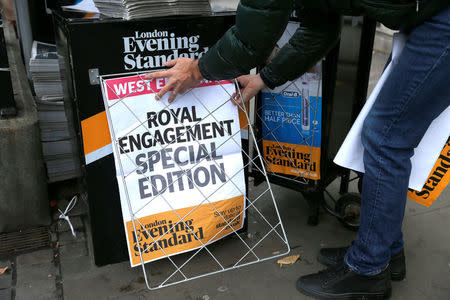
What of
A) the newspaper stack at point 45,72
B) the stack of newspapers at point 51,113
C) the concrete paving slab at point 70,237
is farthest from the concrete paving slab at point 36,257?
the newspaper stack at point 45,72

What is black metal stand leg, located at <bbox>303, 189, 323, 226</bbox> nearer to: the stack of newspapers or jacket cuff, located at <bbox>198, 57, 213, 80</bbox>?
jacket cuff, located at <bbox>198, 57, 213, 80</bbox>

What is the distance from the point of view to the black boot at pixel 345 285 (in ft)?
7.46

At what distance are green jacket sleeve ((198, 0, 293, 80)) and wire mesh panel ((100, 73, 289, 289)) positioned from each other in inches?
12.1

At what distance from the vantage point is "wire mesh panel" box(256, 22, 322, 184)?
8.67 feet

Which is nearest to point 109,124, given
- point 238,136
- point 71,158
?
point 238,136

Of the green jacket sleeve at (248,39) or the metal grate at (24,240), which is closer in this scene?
the green jacket sleeve at (248,39)

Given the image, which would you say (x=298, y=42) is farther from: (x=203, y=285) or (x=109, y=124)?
(x=203, y=285)

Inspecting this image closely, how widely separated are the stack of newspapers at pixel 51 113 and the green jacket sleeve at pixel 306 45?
1499 millimetres

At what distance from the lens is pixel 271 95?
2.76m

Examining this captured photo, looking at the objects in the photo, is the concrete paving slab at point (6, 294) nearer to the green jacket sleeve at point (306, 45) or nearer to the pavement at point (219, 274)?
the pavement at point (219, 274)

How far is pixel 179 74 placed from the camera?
2154 millimetres

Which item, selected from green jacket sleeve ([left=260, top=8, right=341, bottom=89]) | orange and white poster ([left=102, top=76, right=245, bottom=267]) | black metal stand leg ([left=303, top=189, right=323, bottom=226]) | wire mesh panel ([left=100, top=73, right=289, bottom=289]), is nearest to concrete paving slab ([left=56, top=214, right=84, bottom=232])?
wire mesh panel ([left=100, top=73, right=289, bottom=289])

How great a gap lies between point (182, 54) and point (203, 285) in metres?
1.22

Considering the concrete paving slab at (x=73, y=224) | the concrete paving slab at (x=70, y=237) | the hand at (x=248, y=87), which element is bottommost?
the concrete paving slab at (x=73, y=224)
